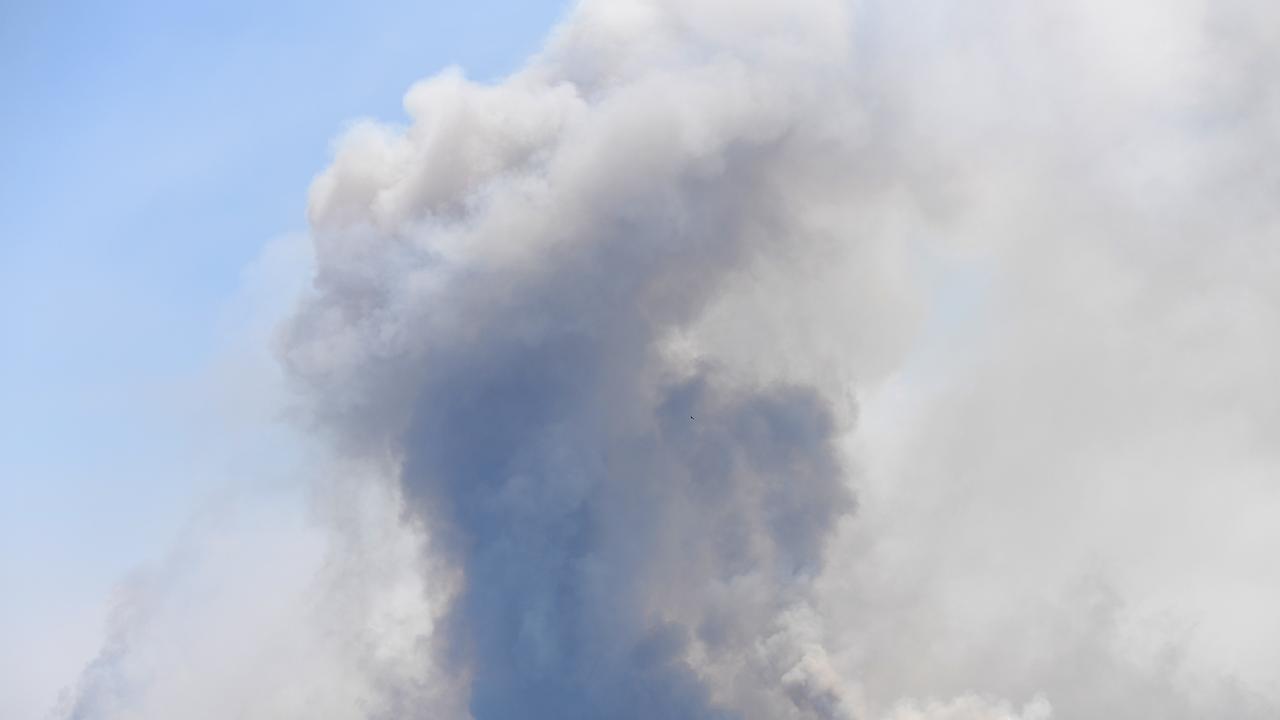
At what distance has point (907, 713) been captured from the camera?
310 ft

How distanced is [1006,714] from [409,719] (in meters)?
41.5

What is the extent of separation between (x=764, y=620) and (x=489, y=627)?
18449 millimetres

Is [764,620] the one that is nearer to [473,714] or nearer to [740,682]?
[740,682]

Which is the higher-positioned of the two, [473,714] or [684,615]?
[684,615]

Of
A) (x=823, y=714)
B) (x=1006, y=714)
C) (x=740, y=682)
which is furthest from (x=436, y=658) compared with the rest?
(x=1006, y=714)

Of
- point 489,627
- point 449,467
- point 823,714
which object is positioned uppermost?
point 449,467

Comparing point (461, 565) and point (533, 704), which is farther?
point (461, 565)

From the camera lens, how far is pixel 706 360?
105 m

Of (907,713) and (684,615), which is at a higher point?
(684,615)

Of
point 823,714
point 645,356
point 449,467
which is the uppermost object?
point 645,356

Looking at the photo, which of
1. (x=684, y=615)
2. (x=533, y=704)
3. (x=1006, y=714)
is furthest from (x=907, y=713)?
(x=533, y=704)

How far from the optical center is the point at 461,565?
99.8m

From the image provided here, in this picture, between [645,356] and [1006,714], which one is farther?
[645,356]

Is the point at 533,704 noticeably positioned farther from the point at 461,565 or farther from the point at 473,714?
the point at 461,565
